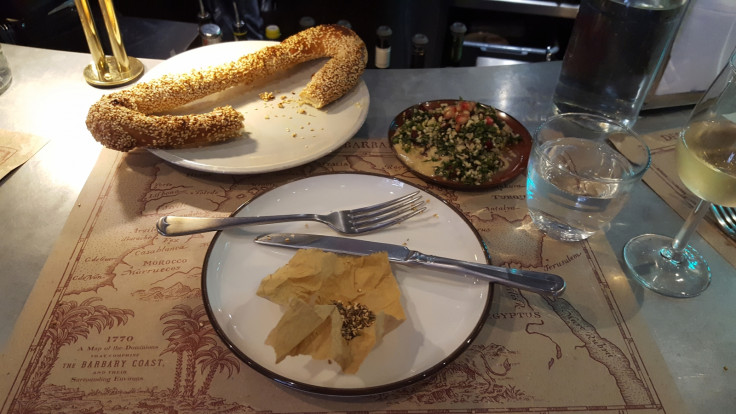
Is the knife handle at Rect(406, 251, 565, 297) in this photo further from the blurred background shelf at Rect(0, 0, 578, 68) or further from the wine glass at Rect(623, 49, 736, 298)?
the blurred background shelf at Rect(0, 0, 578, 68)

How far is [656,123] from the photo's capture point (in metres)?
1.10

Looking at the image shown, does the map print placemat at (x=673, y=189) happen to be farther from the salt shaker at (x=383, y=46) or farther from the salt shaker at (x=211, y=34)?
the salt shaker at (x=211, y=34)

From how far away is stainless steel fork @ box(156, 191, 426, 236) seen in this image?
757mm

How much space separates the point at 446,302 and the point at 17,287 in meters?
0.66

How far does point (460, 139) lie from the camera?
96cm

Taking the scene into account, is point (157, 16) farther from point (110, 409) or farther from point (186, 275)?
point (110, 409)

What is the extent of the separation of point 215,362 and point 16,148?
2.30 ft

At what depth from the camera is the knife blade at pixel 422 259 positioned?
2.23 feet

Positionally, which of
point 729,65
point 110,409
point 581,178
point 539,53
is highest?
point 729,65

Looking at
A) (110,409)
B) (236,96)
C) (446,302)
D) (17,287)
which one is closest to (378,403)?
(446,302)

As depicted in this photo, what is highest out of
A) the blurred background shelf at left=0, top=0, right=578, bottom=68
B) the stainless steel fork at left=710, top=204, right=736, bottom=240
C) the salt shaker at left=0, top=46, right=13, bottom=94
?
the salt shaker at left=0, top=46, right=13, bottom=94

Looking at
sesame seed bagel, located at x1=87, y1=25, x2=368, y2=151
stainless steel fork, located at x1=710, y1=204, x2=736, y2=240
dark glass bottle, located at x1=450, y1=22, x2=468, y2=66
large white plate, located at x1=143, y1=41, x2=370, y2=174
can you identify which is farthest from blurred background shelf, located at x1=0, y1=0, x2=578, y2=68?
stainless steel fork, located at x1=710, y1=204, x2=736, y2=240

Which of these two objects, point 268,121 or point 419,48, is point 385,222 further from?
point 419,48

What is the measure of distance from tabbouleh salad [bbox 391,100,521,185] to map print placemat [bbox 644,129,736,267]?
11.4 inches
